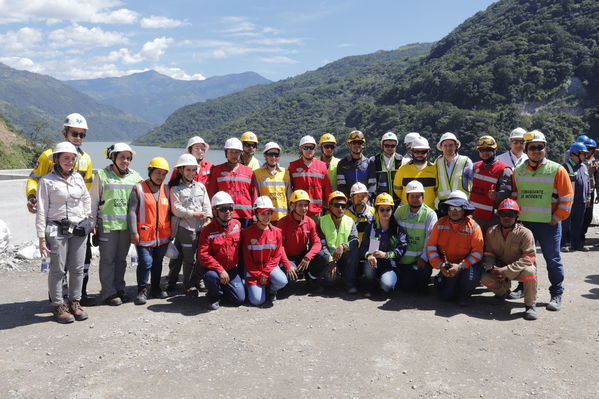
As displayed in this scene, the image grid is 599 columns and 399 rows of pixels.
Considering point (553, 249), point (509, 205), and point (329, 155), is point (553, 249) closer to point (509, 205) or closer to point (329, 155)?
point (509, 205)

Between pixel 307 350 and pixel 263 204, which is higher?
pixel 263 204

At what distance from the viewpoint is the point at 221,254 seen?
5602 mm

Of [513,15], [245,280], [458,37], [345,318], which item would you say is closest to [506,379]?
[345,318]

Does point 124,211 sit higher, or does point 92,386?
point 124,211

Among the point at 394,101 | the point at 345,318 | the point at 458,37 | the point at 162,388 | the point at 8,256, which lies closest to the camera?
the point at 162,388

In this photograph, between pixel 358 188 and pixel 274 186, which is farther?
pixel 274 186

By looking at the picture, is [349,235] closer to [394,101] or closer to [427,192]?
[427,192]

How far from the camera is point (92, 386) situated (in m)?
3.71

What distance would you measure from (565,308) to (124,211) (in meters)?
5.43

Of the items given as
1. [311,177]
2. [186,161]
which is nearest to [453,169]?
[311,177]

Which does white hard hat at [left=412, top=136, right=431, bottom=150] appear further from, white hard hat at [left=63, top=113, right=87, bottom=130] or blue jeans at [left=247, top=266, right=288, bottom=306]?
white hard hat at [left=63, top=113, right=87, bottom=130]

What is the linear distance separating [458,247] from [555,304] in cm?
131

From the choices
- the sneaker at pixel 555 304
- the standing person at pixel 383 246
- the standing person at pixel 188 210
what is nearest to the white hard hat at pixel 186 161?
the standing person at pixel 188 210

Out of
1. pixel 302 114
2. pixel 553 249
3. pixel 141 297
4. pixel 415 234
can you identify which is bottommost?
pixel 141 297
